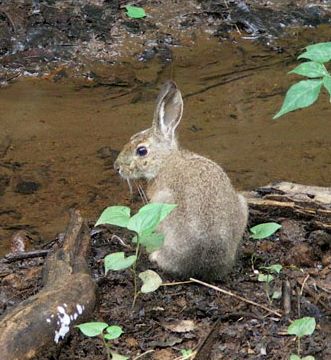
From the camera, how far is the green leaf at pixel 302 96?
373cm

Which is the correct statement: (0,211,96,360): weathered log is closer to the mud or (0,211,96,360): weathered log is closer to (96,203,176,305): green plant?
(96,203,176,305): green plant

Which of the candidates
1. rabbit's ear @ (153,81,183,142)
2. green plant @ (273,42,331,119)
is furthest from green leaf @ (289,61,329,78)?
rabbit's ear @ (153,81,183,142)

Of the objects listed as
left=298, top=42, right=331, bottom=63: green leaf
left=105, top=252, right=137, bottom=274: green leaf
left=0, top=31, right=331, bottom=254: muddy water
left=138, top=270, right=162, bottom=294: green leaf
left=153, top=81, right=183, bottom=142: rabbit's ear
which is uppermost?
left=298, top=42, right=331, bottom=63: green leaf

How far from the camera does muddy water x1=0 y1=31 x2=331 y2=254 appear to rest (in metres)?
→ 6.96

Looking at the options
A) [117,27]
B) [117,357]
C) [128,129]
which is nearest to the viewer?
[117,357]

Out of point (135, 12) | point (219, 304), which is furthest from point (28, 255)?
point (135, 12)

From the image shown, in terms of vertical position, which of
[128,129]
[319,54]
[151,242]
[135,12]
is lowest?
[128,129]

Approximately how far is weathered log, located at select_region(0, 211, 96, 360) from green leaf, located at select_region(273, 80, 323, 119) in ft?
4.68

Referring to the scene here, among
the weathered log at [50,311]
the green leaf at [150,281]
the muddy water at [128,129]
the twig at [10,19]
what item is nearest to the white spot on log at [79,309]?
the weathered log at [50,311]

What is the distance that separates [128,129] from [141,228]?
3.97 meters

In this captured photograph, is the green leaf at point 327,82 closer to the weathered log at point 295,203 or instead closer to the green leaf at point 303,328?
the green leaf at point 303,328

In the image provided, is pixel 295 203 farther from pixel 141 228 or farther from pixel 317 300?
pixel 141 228

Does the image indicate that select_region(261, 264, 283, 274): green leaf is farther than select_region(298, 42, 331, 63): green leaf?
Yes

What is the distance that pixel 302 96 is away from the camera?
3773 millimetres
